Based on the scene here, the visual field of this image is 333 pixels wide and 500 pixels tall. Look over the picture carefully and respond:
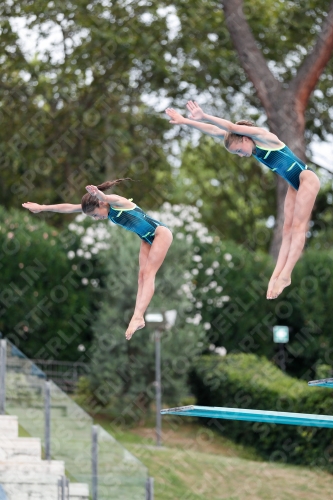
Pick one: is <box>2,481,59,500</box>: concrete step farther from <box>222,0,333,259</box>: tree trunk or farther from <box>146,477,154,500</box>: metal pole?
<box>222,0,333,259</box>: tree trunk

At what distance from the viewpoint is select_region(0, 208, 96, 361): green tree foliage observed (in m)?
18.5

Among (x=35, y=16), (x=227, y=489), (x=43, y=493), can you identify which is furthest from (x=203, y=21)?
(x=43, y=493)

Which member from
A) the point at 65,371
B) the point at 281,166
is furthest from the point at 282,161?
the point at 65,371

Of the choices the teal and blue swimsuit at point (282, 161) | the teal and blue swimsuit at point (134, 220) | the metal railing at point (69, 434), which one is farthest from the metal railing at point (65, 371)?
the teal and blue swimsuit at point (282, 161)

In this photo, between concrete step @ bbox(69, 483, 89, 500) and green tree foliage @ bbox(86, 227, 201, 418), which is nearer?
concrete step @ bbox(69, 483, 89, 500)

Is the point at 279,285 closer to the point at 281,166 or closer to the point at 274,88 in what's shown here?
the point at 281,166

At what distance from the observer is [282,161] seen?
278 inches

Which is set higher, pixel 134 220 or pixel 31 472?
pixel 134 220

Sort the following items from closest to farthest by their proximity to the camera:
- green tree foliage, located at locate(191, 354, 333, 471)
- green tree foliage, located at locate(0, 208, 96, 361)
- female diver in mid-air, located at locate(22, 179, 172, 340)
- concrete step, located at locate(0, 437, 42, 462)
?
female diver in mid-air, located at locate(22, 179, 172, 340) < concrete step, located at locate(0, 437, 42, 462) < green tree foliage, located at locate(191, 354, 333, 471) < green tree foliage, located at locate(0, 208, 96, 361)

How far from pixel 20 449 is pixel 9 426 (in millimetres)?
513

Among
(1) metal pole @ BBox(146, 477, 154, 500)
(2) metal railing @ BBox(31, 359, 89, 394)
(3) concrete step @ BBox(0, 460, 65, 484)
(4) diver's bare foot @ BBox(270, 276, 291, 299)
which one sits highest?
(4) diver's bare foot @ BBox(270, 276, 291, 299)

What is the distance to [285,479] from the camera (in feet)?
51.1

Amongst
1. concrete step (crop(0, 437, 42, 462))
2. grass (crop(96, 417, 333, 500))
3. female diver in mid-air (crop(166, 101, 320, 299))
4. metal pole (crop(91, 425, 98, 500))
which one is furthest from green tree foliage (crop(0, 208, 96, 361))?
female diver in mid-air (crop(166, 101, 320, 299))

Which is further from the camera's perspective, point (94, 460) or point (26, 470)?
point (26, 470)
